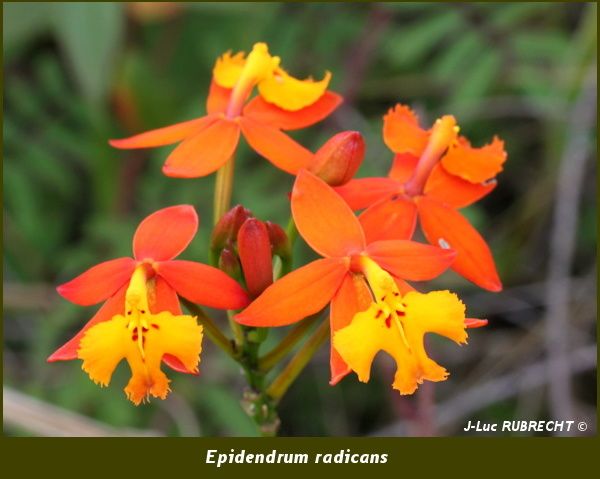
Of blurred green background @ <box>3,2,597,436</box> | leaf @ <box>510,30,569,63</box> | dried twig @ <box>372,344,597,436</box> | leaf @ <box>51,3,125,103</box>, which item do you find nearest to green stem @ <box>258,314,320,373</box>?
blurred green background @ <box>3,2,597,436</box>

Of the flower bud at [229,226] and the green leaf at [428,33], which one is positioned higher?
the green leaf at [428,33]

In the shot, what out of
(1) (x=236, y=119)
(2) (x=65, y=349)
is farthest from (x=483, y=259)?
(2) (x=65, y=349)

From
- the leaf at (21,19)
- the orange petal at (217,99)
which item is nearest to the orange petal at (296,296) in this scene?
the orange petal at (217,99)

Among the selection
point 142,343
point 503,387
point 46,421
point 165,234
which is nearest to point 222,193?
point 165,234

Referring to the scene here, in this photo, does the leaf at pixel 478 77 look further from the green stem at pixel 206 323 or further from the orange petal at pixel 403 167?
the green stem at pixel 206 323

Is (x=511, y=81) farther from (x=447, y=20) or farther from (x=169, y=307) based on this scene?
(x=169, y=307)

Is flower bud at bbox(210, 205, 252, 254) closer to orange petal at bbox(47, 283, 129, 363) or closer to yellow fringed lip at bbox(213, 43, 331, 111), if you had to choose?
orange petal at bbox(47, 283, 129, 363)
